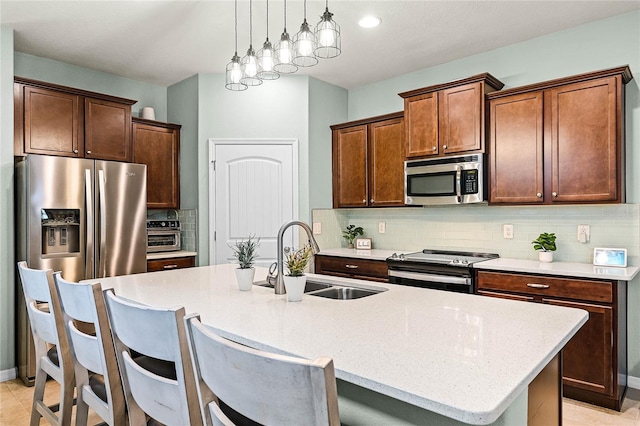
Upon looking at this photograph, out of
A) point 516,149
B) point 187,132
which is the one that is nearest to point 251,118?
point 187,132

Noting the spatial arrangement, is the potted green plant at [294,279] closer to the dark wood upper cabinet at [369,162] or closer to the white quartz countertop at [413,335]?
the white quartz countertop at [413,335]

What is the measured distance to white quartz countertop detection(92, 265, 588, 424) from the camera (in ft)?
3.14

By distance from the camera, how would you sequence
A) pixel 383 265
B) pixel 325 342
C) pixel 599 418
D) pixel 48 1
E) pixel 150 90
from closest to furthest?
1. pixel 325 342
2. pixel 599 418
3. pixel 48 1
4. pixel 383 265
5. pixel 150 90

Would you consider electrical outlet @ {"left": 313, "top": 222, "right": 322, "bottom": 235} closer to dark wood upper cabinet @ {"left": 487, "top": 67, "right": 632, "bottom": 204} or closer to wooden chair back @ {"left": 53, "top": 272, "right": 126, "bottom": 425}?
dark wood upper cabinet @ {"left": 487, "top": 67, "right": 632, "bottom": 204}

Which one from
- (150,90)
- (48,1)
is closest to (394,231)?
(150,90)

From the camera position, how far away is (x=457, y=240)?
407 centimetres

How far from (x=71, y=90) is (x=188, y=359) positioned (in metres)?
3.42

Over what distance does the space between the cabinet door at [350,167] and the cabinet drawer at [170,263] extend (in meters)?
1.68

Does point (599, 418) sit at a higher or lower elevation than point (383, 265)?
lower

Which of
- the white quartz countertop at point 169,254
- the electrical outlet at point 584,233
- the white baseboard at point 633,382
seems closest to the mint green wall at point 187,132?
the white quartz countertop at point 169,254

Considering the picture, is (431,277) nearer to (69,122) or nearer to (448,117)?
(448,117)

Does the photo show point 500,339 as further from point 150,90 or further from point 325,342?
point 150,90

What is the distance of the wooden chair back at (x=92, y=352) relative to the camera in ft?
5.05

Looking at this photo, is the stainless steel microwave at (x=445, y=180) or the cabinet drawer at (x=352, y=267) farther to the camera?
the cabinet drawer at (x=352, y=267)
